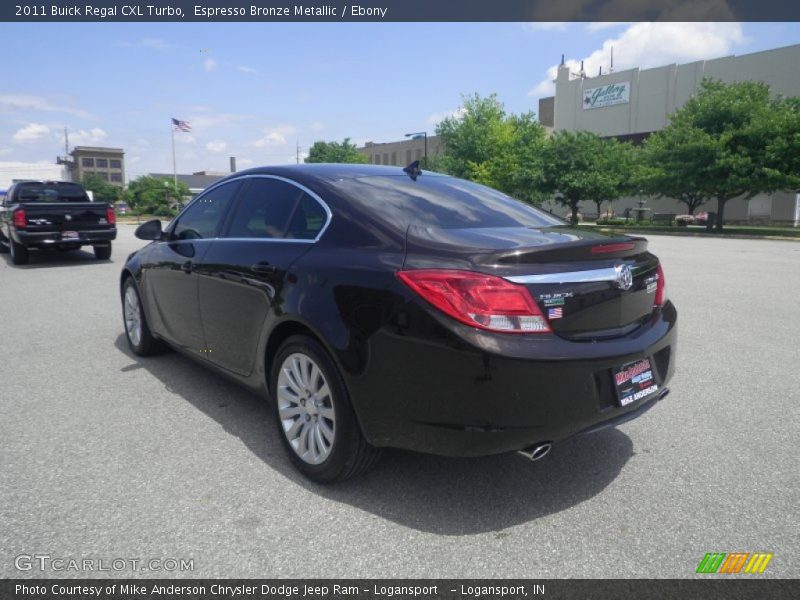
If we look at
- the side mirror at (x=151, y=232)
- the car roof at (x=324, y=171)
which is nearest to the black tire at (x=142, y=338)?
the side mirror at (x=151, y=232)

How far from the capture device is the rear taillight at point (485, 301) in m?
2.45

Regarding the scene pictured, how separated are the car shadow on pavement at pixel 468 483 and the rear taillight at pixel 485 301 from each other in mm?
637

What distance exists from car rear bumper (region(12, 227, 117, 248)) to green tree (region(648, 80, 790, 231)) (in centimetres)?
2958

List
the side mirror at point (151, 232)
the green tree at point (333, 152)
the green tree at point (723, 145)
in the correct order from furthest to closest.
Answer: the green tree at point (333, 152) < the green tree at point (723, 145) < the side mirror at point (151, 232)

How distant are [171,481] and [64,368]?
2.85m

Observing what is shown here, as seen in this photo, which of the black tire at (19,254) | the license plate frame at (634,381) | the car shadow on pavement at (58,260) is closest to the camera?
the license plate frame at (634,381)

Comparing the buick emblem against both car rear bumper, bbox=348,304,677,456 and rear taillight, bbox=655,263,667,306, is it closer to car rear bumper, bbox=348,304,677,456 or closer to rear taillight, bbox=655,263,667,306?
car rear bumper, bbox=348,304,677,456

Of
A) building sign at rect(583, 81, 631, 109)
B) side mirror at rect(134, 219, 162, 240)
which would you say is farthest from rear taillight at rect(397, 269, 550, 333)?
building sign at rect(583, 81, 631, 109)

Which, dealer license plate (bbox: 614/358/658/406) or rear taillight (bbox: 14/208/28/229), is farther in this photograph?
rear taillight (bbox: 14/208/28/229)

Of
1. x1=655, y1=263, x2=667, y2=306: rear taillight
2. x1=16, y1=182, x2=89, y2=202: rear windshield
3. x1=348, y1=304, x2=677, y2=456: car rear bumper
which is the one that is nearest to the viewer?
x1=348, y1=304, x2=677, y2=456: car rear bumper

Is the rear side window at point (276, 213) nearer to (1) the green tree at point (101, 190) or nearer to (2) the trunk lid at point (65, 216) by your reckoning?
(2) the trunk lid at point (65, 216)

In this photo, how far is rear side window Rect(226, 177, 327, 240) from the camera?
10.9 ft

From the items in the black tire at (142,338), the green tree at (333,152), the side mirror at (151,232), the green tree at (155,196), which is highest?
the green tree at (333,152)

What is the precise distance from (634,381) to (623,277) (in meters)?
0.50
